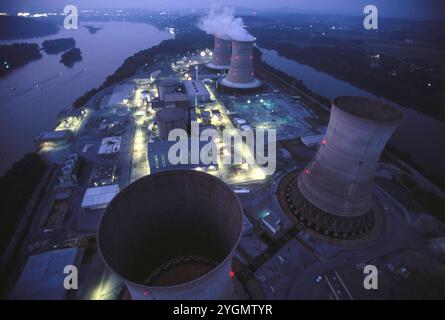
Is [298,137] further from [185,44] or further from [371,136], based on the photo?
[185,44]

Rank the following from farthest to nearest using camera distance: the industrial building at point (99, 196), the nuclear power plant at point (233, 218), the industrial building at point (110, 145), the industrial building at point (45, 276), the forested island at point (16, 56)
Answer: the forested island at point (16, 56) → the industrial building at point (110, 145) → the industrial building at point (99, 196) → the industrial building at point (45, 276) → the nuclear power plant at point (233, 218)

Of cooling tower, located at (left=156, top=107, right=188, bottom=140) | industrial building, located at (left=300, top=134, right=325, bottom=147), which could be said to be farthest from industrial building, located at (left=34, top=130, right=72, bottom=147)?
industrial building, located at (left=300, top=134, right=325, bottom=147)

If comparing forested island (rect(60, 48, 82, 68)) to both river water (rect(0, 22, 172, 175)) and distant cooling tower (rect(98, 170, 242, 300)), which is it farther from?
distant cooling tower (rect(98, 170, 242, 300))

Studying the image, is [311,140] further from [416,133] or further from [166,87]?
[166,87]

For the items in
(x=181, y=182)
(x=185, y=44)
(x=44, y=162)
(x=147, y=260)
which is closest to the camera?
(x=181, y=182)

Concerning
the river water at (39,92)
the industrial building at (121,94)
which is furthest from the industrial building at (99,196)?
the industrial building at (121,94)

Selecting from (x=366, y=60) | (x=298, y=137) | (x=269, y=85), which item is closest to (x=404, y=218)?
(x=298, y=137)

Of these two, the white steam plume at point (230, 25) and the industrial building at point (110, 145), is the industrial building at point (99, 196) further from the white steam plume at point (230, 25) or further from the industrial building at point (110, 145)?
the white steam plume at point (230, 25)
